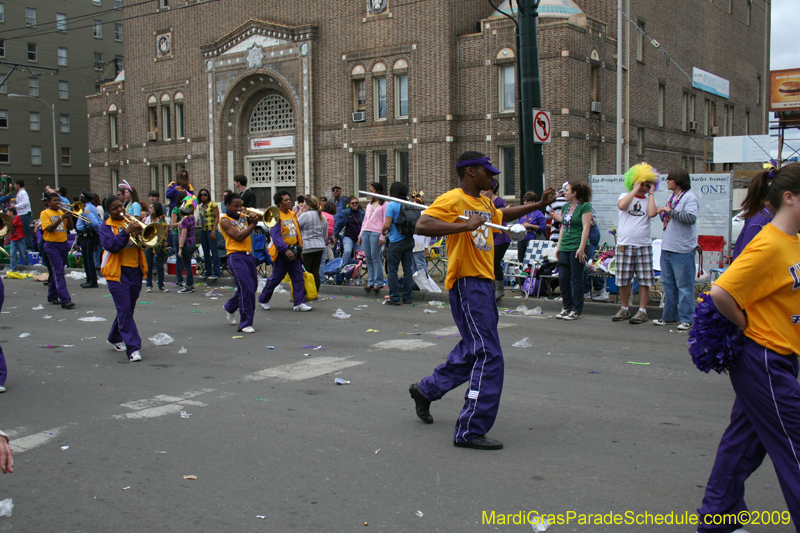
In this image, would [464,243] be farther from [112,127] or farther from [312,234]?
[112,127]

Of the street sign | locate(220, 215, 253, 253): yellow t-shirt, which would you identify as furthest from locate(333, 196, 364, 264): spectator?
locate(220, 215, 253, 253): yellow t-shirt

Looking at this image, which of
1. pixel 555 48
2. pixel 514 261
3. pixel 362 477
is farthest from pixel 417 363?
pixel 555 48

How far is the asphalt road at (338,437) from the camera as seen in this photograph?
3.93 metres

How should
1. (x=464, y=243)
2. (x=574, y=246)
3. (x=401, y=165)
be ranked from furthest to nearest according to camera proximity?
1. (x=401, y=165)
2. (x=574, y=246)
3. (x=464, y=243)

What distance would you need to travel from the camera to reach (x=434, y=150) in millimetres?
28266

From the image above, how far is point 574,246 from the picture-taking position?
1060 cm

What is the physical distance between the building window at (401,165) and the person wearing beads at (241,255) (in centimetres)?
2019

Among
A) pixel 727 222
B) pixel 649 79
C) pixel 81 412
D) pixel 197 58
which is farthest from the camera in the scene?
pixel 197 58

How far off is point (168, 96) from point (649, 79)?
2427cm

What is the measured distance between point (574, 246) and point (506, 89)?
58.7 ft

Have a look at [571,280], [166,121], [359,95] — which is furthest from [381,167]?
[571,280]

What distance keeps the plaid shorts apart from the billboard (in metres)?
44.7

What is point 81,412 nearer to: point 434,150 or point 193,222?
point 193,222

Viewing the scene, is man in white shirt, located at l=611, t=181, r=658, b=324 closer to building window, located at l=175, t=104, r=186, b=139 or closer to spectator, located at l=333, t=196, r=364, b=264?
spectator, located at l=333, t=196, r=364, b=264
